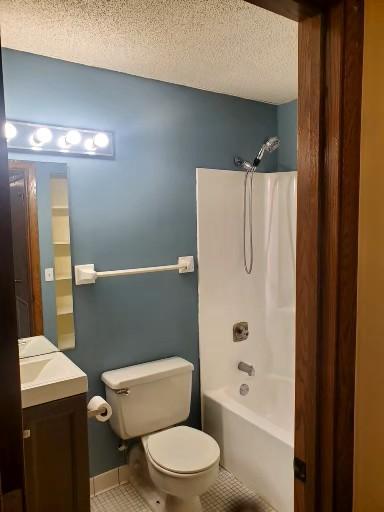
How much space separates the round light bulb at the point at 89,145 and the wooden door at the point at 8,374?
1.60 meters

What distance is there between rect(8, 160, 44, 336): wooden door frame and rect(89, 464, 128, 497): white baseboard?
3.16 ft

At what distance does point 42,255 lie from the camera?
2129mm

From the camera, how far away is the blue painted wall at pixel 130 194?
2137mm

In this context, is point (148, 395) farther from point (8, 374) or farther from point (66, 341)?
point (8, 374)

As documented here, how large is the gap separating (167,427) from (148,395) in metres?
0.29

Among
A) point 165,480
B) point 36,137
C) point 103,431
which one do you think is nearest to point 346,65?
point 36,137

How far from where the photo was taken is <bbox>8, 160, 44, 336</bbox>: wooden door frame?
6.80 ft

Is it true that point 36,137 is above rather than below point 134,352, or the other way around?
above

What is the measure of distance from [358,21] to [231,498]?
7.91ft

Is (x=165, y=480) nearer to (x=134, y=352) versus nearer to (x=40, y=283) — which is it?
(x=134, y=352)

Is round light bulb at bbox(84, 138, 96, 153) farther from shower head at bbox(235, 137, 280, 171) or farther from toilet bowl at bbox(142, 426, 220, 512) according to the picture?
toilet bowl at bbox(142, 426, 220, 512)

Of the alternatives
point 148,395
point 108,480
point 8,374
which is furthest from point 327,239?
point 108,480

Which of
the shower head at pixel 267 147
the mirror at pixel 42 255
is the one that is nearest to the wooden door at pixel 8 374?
the mirror at pixel 42 255

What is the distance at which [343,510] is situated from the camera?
3.26 feet
